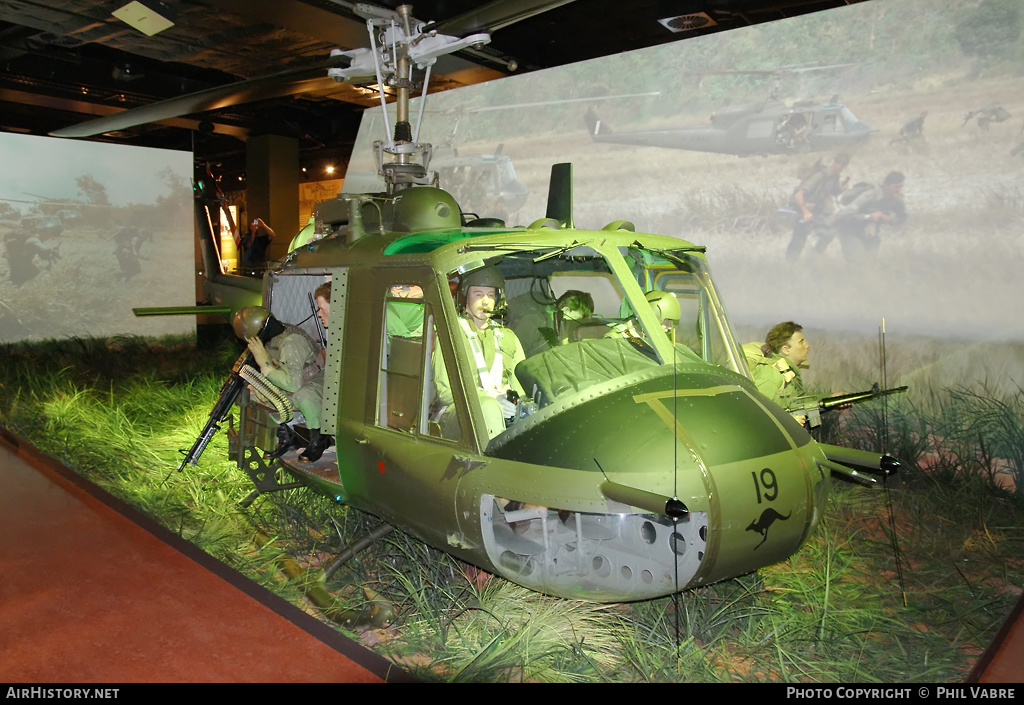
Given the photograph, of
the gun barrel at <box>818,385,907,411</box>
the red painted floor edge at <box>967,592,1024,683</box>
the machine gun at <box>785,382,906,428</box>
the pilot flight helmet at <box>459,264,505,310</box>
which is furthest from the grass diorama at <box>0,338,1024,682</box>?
the pilot flight helmet at <box>459,264,505,310</box>

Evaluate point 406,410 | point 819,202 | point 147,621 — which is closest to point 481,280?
point 406,410

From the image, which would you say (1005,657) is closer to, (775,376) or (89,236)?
(775,376)

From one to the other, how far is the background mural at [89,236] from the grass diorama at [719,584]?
111 inches

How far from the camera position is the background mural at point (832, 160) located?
518cm

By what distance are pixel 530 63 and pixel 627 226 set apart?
407 centimetres

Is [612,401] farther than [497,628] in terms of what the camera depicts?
No

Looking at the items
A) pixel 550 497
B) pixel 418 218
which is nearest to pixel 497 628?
pixel 550 497

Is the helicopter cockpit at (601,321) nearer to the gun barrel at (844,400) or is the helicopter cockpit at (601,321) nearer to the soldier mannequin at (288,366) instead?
the gun barrel at (844,400)

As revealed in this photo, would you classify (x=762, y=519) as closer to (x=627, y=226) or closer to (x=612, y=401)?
(x=612, y=401)

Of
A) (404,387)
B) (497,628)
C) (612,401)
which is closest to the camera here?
(612,401)

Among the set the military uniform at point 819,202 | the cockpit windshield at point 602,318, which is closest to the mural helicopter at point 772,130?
the military uniform at point 819,202

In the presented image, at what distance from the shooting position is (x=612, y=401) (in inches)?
115

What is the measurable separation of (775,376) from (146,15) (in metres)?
5.36

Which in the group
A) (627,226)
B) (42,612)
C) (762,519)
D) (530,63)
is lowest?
(42,612)
